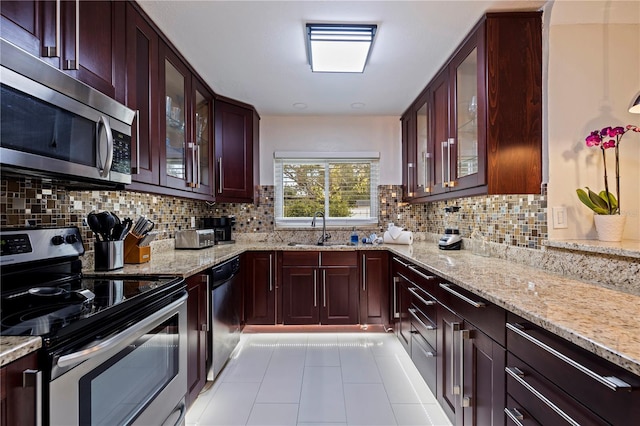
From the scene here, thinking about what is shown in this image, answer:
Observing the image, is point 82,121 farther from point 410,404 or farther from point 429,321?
point 410,404

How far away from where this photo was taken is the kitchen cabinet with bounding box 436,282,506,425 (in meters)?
1.24

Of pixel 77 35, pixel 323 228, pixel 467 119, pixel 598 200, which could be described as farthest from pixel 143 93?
pixel 598 200

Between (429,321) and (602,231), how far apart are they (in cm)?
103

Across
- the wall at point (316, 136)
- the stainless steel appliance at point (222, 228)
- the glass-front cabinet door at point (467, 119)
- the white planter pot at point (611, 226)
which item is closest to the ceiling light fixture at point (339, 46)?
the glass-front cabinet door at point (467, 119)

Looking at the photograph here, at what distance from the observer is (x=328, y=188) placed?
380 centimetres

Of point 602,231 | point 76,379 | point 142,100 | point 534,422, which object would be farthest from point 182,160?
point 602,231

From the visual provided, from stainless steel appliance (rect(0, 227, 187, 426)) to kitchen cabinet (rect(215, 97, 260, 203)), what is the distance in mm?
1748

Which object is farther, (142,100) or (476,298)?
(142,100)

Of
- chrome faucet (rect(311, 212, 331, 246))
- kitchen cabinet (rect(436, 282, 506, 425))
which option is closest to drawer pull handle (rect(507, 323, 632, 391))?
kitchen cabinet (rect(436, 282, 506, 425))

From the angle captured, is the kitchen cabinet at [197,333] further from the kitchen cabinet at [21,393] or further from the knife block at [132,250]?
the kitchen cabinet at [21,393]

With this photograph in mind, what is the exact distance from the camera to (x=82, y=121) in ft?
4.12

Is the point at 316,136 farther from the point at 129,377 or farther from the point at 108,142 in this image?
the point at 129,377

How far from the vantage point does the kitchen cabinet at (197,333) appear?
5.94 feet

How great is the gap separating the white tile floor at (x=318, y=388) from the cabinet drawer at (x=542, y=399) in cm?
94
